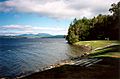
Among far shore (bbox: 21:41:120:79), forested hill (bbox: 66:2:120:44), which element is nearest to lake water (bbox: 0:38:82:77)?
far shore (bbox: 21:41:120:79)

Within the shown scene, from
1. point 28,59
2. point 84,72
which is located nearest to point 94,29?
point 28,59

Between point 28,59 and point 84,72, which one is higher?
point 84,72

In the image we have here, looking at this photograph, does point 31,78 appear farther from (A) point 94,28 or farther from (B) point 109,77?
(A) point 94,28

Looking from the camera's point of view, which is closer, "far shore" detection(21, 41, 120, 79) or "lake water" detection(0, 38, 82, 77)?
"far shore" detection(21, 41, 120, 79)

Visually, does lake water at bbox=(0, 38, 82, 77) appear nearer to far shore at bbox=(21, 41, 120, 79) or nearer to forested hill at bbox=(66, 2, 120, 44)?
far shore at bbox=(21, 41, 120, 79)

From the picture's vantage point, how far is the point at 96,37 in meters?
125

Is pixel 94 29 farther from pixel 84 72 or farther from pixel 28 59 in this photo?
pixel 84 72

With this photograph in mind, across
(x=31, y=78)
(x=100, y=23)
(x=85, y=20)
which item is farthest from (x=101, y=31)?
(x=31, y=78)

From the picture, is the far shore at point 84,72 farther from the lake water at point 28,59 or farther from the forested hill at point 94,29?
the forested hill at point 94,29

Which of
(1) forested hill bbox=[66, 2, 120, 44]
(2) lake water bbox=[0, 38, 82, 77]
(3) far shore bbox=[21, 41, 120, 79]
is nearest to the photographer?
(3) far shore bbox=[21, 41, 120, 79]

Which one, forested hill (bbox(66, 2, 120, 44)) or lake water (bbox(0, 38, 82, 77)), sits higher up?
forested hill (bbox(66, 2, 120, 44))

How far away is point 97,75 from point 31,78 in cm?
702

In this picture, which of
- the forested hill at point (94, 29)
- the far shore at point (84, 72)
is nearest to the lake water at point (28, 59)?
the far shore at point (84, 72)

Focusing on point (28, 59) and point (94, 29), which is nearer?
point (28, 59)
